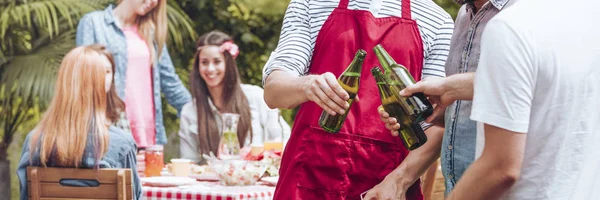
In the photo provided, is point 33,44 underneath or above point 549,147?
underneath

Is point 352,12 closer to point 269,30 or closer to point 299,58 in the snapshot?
point 299,58

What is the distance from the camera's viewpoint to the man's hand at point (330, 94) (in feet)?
7.22

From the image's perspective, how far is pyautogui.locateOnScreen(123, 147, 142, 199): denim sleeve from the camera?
13.6 ft

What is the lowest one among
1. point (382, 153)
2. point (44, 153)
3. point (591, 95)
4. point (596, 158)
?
point (44, 153)

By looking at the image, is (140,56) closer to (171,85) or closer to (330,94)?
(171,85)

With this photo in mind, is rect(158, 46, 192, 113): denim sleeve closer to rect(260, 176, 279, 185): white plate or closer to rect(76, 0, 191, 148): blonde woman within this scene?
rect(76, 0, 191, 148): blonde woman

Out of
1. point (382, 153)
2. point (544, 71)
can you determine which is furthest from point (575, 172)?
point (382, 153)

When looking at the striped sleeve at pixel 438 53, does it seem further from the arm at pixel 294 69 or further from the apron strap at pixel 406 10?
the arm at pixel 294 69

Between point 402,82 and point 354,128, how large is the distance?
1.08 ft

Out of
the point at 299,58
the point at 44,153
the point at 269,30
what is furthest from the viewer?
the point at 269,30

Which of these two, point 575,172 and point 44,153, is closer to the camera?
point 575,172

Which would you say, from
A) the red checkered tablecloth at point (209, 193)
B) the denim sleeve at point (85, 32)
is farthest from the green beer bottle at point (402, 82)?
the denim sleeve at point (85, 32)

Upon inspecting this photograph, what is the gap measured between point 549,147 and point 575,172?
0.24 ft

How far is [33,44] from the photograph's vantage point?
7.18 meters
